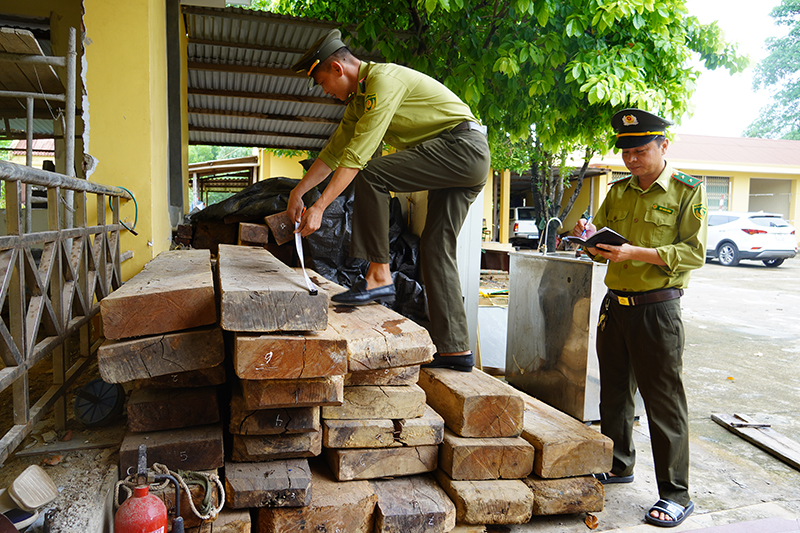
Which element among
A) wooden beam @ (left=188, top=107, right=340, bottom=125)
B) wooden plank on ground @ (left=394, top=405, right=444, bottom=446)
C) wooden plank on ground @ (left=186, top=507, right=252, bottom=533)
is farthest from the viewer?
wooden beam @ (left=188, top=107, right=340, bottom=125)

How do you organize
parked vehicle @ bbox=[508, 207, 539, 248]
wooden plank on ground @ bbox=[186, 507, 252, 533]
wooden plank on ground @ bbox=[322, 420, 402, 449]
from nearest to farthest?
1. wooden plank on ground @ bbox=[186, 507, 252, 533]
2. wooden plank on ground @ bbox=[322, 420, 402, 449]
3. parked vehicle @ bbox=[508, 207, 539, 248]

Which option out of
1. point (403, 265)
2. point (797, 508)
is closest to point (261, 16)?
point (403, 265)

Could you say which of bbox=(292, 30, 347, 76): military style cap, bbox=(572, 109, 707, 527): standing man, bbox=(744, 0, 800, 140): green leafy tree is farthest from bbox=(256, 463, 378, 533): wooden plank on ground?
bbox=(744, 0, 800, 140): green leafy tree

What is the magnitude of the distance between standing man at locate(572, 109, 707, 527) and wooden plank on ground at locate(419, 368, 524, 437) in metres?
0.73

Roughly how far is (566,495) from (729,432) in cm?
200

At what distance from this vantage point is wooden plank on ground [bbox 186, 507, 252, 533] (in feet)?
6.65

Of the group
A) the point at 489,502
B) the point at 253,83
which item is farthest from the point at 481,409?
the point at 253,83

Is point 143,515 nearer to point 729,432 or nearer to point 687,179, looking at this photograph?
point 687,179

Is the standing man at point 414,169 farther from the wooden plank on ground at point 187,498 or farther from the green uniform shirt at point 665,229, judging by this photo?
the wooden plank on ground at point 187,498

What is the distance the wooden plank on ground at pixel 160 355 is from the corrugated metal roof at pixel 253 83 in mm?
4839

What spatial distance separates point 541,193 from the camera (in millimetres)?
13203

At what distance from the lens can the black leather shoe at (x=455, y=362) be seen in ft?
9.69

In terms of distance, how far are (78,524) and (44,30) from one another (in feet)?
18.4

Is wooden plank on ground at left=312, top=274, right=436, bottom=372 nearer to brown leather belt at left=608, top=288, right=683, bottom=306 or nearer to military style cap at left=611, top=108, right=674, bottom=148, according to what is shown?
brown leather belt at left=608, top=288, right=683, bottom=306
